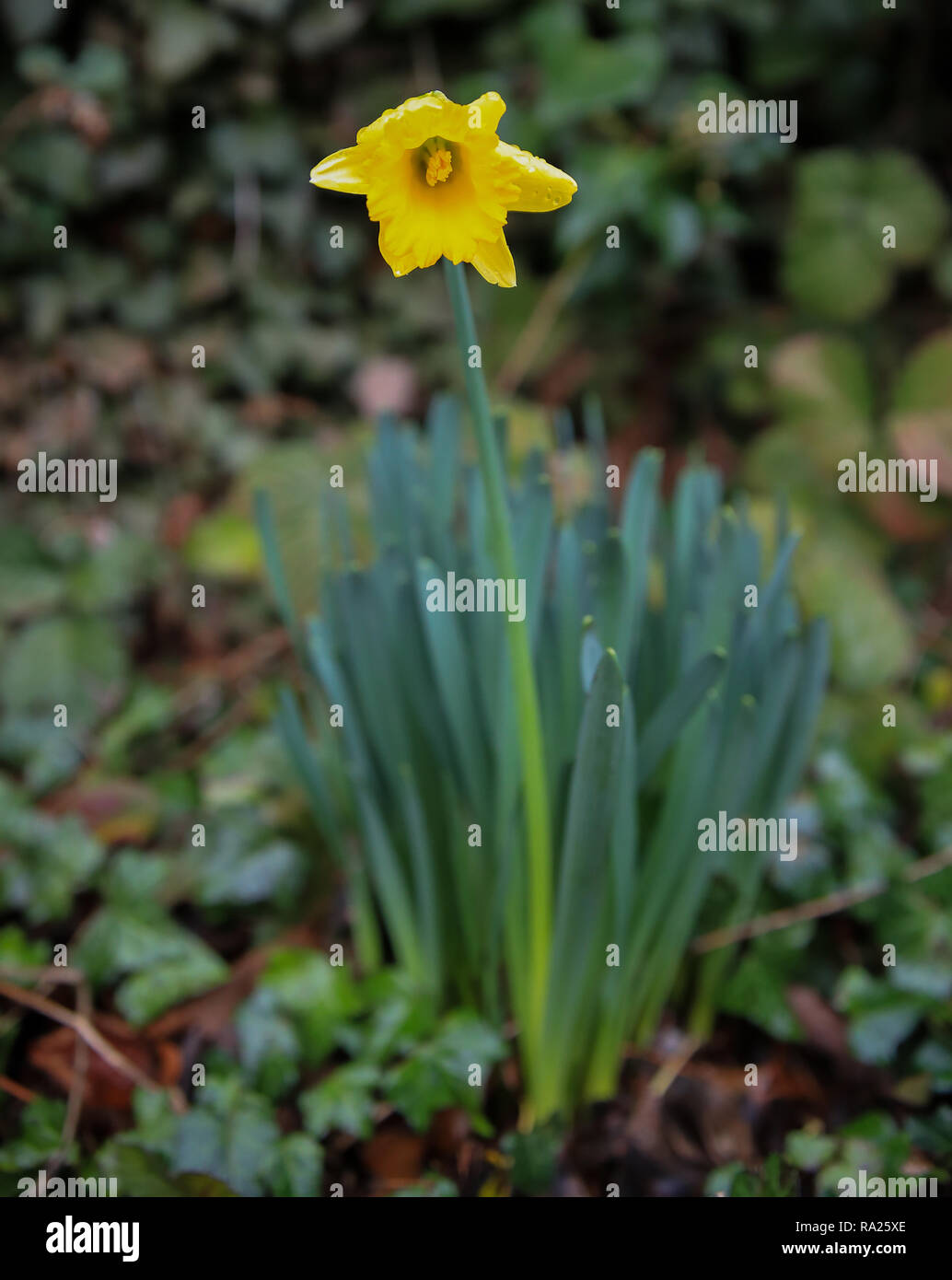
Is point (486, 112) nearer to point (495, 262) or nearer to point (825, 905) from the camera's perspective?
point (495, 262)

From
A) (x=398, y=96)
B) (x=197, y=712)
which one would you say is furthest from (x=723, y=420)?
(x=197, y=712)

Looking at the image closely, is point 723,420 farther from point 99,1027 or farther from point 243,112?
point 99,1027

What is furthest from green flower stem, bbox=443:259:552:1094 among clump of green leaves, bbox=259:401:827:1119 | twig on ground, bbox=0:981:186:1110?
twig on ground, bbox=0:981:186:1110

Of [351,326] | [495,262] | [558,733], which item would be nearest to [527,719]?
[558,733]

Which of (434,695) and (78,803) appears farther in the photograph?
(78,803)

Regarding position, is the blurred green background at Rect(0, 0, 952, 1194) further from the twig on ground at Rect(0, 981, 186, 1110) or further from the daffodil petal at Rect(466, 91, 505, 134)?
the daffodil petal at Rect(466, 91, 505, 134)
